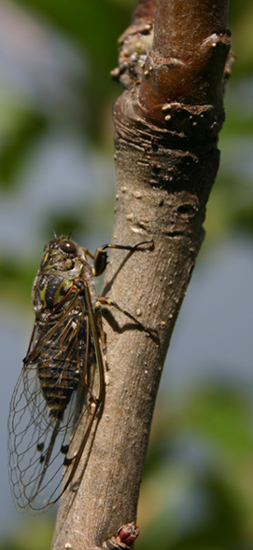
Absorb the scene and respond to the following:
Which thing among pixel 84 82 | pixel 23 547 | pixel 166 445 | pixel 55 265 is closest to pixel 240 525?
pixel 166 445

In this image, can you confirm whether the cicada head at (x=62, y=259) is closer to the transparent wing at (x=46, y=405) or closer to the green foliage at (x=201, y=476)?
the transparent wing at (x=46, y=405)

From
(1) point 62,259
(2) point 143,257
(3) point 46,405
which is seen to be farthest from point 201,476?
(2) point 143,257

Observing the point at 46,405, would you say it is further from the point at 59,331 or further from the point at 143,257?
the point at 143,257

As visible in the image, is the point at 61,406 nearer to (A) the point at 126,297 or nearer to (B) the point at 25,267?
(A) the point at 126,297

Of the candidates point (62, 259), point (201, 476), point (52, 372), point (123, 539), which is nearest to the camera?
point (123, 539)

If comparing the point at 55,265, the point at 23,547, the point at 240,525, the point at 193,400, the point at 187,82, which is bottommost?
the point at 23,547

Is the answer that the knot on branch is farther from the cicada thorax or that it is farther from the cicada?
the cicada thorax

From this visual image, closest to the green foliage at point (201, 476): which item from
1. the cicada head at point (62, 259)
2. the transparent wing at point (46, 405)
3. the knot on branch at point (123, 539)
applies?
the transparent wing at point (46, 405)

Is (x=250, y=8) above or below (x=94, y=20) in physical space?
above
